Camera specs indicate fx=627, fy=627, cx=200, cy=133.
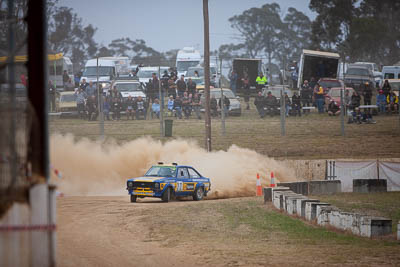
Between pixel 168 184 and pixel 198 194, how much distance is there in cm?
155

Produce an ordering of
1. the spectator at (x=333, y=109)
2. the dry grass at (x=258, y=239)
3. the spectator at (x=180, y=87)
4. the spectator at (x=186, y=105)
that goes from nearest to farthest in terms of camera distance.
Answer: the dry grass at (x=258, y=239), the spectator at (x=186, y=105), the spectator at (x=180, y=87), the spectator at (x=333, y=109)

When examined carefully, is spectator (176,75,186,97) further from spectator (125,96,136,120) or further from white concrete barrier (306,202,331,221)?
white concrete barrier (306,202,331,221)

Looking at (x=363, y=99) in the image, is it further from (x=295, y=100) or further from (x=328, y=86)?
(x=328, y=86)

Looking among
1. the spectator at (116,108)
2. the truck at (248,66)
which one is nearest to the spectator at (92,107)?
the spectator at (116,108)

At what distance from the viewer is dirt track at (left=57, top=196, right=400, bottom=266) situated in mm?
10711

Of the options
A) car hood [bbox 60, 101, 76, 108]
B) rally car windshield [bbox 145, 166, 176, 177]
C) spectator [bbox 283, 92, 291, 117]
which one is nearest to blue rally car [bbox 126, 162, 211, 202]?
rally car windshield [bbox 145, 166, 176, 177]

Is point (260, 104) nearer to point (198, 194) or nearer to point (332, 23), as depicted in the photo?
point (198, 194)

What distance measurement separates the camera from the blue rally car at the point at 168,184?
17891mm

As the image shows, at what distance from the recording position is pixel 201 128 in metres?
29.0

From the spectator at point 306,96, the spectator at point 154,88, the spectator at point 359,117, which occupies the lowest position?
the spectator at point 359,117

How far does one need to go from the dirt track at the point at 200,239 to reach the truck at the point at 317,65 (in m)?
26.4

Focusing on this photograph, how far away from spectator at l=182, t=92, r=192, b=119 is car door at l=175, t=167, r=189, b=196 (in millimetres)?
10129

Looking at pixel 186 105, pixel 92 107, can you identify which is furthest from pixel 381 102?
pixel 92 107

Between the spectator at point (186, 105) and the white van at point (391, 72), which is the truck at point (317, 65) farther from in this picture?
the spectator at point (186, 105)
